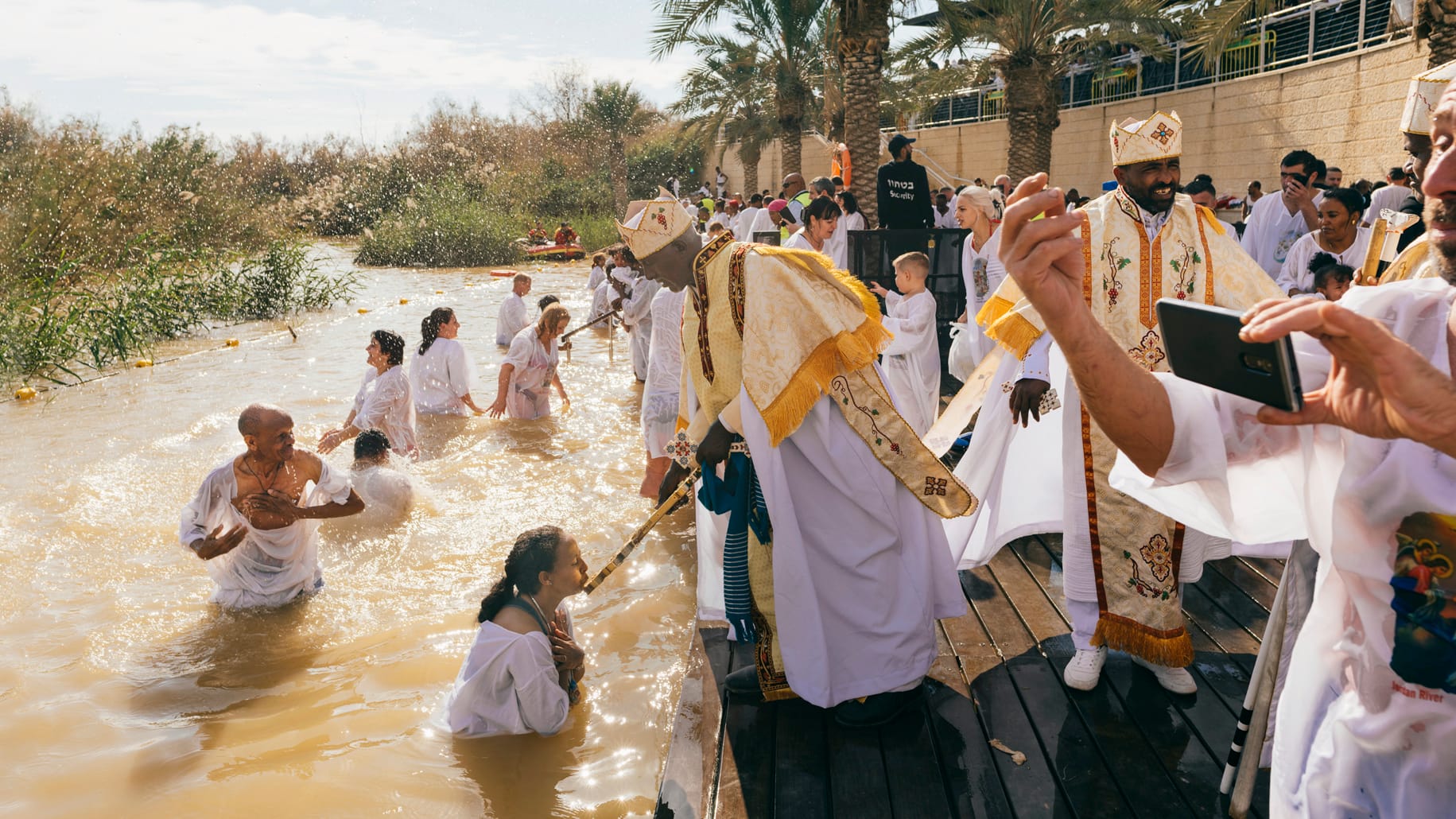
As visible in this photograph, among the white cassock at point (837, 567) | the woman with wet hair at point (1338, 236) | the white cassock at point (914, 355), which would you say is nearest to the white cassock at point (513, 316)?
the white cassock at point (914, 355)

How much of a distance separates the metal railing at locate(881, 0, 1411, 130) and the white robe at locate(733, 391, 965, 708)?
49.4ft

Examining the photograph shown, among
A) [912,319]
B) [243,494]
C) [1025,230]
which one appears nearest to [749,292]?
[1025,230]

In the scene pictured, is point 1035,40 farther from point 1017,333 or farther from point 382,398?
point 1017,333

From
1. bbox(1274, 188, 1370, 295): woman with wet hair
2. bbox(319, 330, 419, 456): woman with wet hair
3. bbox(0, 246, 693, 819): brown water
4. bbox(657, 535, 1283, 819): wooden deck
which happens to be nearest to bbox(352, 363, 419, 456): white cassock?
bbox(319, 330, 419, 456): woman with wet hair

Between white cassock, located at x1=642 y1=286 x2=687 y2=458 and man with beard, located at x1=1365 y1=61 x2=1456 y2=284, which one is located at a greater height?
man with beard, located at x1=1365 y1=61 x2=1456 y2=284

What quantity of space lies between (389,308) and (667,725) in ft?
61.3

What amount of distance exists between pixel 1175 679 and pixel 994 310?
1515mm

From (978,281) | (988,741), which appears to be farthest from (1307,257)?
(988,741)

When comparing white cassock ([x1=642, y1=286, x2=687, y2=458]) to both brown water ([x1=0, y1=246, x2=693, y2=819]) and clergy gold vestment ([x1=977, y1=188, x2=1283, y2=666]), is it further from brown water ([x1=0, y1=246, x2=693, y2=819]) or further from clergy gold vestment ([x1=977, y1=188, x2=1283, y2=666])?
clergy gold vestment ([x1=977, y1=188, x2=1283, y2=666])

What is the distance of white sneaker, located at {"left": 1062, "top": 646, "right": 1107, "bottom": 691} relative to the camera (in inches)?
145

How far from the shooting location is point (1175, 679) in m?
3.62

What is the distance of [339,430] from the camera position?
7.89 metres

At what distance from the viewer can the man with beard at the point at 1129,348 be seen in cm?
372

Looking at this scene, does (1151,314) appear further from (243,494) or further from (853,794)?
(243,494)
